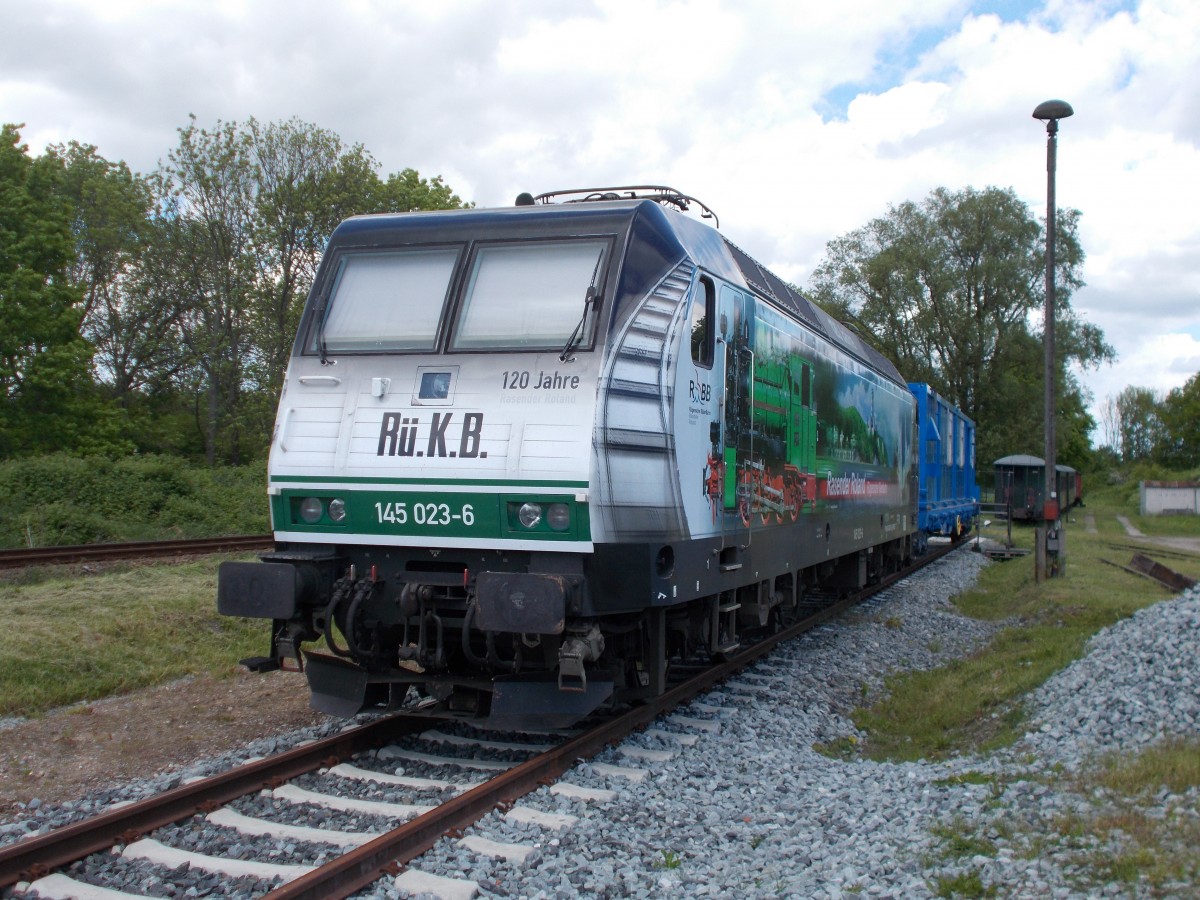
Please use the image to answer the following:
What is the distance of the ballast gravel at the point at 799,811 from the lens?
4.28m

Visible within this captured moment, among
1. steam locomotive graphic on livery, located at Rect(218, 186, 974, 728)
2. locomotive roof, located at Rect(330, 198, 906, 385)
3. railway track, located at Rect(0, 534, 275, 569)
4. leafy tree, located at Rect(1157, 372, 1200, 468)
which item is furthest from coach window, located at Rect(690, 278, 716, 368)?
leafy tree, located at Rect(1157, 372, 1200, 468)

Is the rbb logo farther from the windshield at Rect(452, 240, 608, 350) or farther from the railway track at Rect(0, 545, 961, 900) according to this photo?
the railway track at Rect(0, 545, 961, 900)

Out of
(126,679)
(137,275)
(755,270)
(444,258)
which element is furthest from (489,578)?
(137,275)

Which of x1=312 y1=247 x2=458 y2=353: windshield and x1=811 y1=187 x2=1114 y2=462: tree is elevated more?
x1=811 y1=187 x2=1114 y2=462: tree

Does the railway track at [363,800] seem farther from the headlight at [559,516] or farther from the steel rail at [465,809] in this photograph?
the headlight at [559,516]

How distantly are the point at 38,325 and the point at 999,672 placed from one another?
25.8m

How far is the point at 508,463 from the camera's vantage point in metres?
5.73

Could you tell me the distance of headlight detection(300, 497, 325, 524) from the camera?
6.23m

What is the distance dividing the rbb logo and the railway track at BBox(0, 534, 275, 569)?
949 cm

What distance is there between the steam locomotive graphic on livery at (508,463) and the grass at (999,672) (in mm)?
1848

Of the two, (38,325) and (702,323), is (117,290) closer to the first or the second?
(38,325)

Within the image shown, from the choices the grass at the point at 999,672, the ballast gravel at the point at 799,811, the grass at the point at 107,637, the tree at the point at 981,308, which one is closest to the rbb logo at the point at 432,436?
the ballast gravel at the point at 799,811

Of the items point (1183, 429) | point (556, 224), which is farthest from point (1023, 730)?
point (1183, 429)

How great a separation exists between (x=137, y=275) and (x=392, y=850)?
103ft
